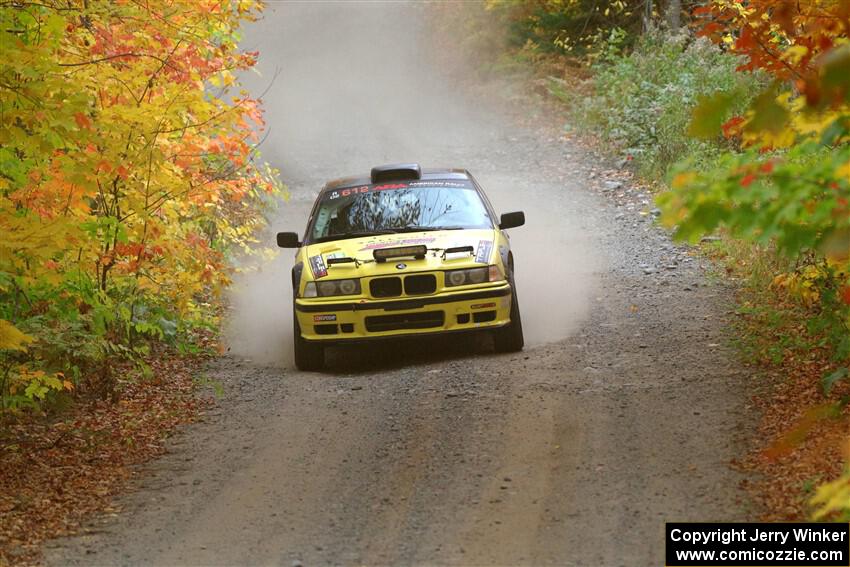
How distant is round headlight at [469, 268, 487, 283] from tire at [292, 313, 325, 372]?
1.60 metres

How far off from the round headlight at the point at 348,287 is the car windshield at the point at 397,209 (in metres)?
0.94

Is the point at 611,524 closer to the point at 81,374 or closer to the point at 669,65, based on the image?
the point at 81,374

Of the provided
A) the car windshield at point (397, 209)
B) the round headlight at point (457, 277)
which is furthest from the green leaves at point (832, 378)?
the car windshield at point (397, 209)

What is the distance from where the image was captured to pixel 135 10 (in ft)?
27.1

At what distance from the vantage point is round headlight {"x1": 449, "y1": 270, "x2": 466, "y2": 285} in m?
9.40

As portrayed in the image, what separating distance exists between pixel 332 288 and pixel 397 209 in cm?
146

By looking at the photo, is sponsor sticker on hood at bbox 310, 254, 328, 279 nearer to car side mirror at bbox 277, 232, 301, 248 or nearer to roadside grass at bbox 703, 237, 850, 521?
car side mirror at bbox 277, 232, 301, 248

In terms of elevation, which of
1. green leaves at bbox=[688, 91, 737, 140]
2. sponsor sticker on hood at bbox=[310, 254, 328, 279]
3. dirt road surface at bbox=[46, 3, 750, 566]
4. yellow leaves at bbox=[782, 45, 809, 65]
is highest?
yellow leaves at bbox=[782, 45, 809, 65]

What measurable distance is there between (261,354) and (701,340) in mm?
4653

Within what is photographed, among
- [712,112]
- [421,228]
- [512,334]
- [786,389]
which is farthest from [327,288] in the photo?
[712,112]

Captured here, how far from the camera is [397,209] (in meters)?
10.6

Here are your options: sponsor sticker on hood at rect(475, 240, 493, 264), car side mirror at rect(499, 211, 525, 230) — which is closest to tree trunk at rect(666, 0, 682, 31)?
car side mirror at rect(499, 211, 525, 230)

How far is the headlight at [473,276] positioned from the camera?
370 inches

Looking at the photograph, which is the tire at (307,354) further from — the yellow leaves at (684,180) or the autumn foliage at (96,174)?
the yellow leaves at (684,180)
